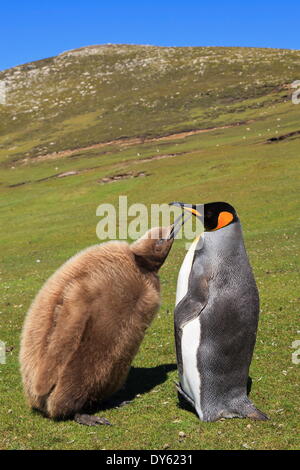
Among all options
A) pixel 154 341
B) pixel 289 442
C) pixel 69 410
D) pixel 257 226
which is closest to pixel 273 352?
pixel 154 341

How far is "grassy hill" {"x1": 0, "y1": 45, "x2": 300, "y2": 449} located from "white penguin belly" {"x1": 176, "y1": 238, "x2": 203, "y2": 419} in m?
0.39

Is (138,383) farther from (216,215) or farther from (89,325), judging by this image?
(216,215)

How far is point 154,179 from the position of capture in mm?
41750

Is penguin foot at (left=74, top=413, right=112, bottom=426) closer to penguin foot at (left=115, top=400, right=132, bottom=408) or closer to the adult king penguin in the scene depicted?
penguin foot at (left=115, top=400, right=132, bottom=408)

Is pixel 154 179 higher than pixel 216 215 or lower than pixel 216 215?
higher

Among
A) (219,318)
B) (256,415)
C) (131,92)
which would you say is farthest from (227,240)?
(131,92)

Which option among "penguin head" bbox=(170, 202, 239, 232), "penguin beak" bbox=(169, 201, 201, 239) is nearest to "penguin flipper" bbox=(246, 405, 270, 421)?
"penguin head" bbox=(170, 202, 239, 232)

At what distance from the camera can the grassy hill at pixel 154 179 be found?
7391 mm

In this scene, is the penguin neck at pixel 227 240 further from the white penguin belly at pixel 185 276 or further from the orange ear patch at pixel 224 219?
the white penguin belly at pixel 185 276

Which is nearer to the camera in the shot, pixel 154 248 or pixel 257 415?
pixel 257 415

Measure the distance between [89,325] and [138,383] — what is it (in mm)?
2239

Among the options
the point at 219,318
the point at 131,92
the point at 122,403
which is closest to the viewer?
the point at 219,318

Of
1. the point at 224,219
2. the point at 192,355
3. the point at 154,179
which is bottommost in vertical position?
the point at 192,355
